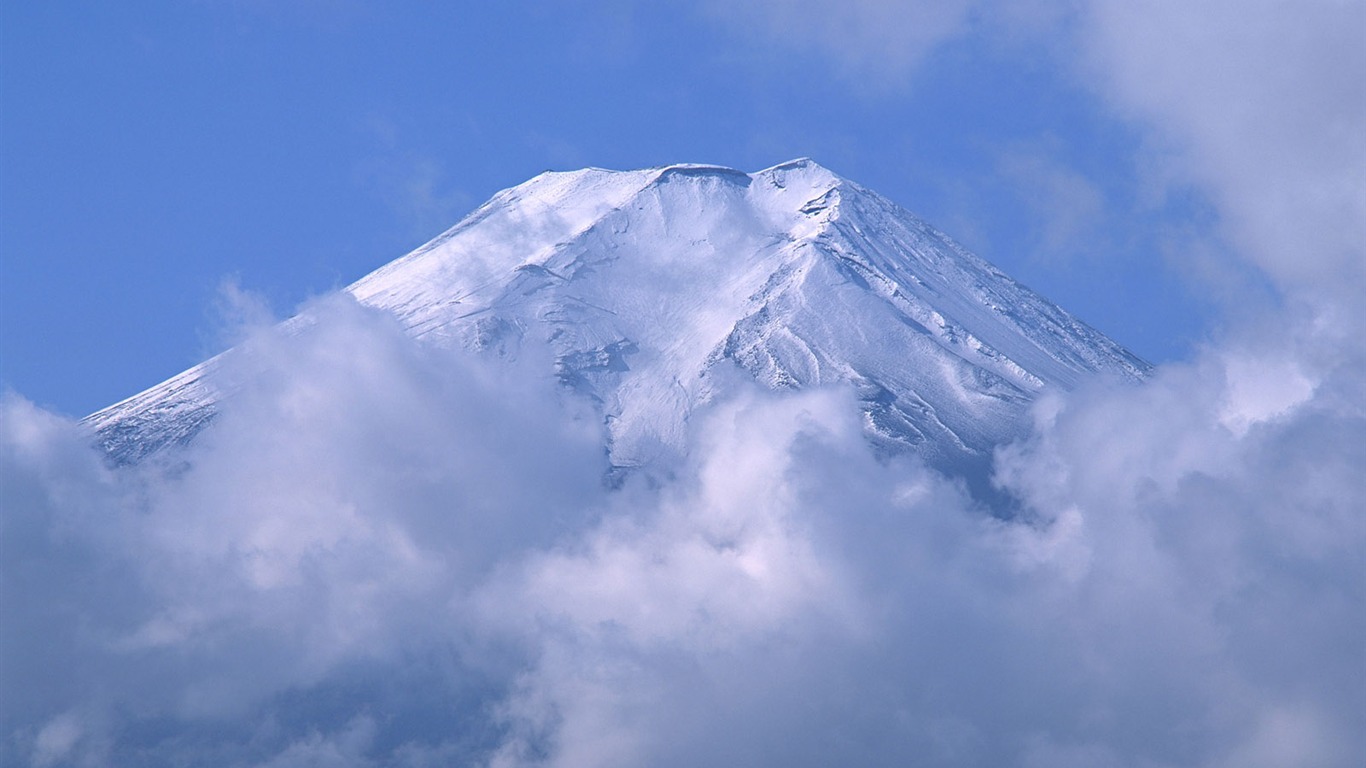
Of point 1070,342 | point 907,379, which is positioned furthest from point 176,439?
point 1070,342

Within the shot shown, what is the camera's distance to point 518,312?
131 meters

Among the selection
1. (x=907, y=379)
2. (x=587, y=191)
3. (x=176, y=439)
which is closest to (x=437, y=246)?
(x=587, y=191)

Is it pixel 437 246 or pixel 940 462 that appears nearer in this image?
pixel 940 462

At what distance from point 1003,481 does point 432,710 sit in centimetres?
3364

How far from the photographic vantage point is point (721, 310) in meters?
132

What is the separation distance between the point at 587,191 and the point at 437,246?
417 inches

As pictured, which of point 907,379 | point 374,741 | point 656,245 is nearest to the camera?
point 374,741

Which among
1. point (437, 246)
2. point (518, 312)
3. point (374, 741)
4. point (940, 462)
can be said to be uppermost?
point (437, 246)

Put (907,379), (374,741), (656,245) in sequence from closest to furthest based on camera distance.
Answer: (374,741)
(907,379)
(656,245)

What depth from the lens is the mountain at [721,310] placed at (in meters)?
125

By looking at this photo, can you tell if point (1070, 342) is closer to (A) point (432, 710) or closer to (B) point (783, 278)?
(B) point (783, 278)

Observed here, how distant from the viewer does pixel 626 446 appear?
12444 centimetres

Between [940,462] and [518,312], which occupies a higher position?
[518,312]

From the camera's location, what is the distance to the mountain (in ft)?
409
